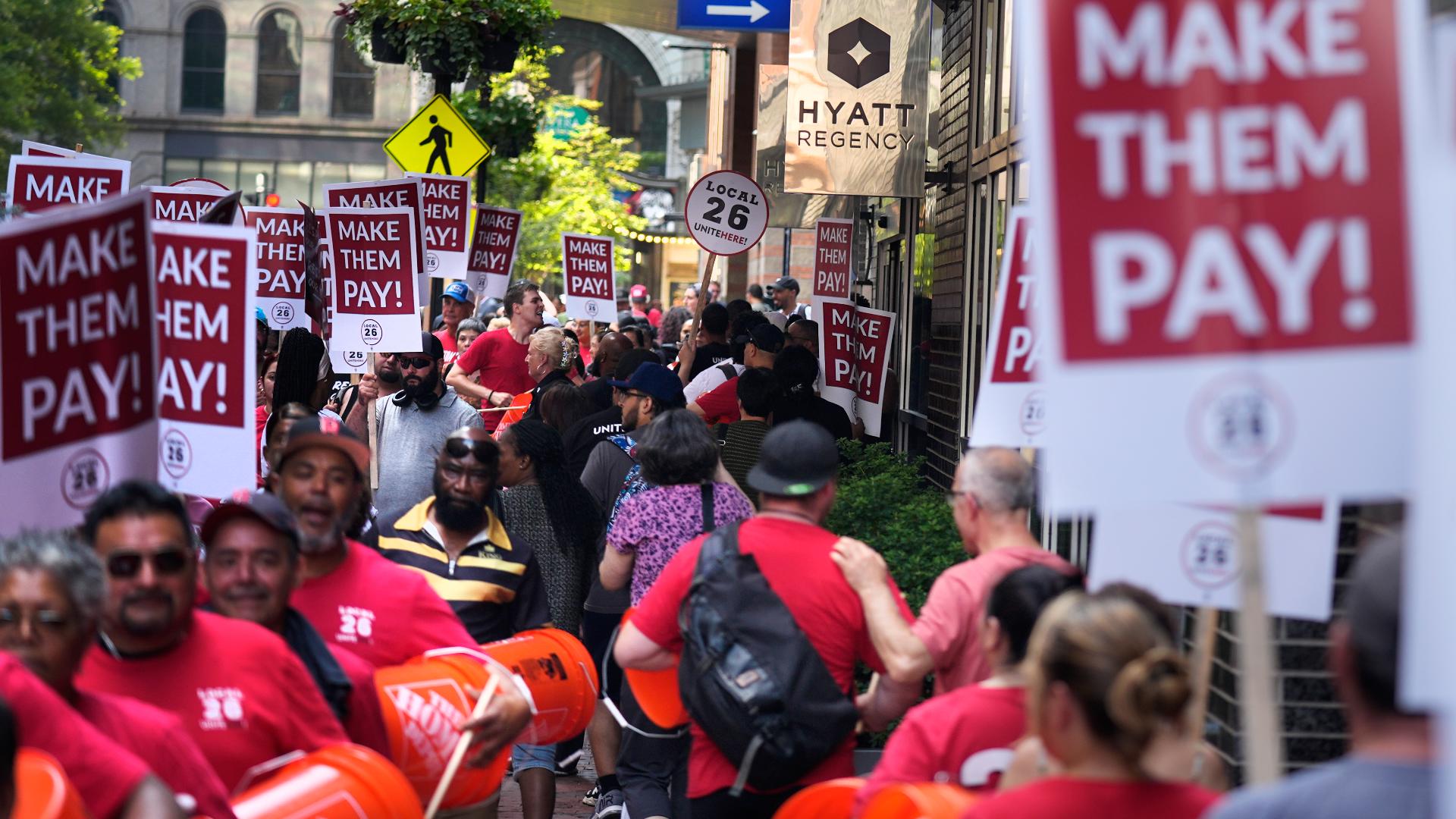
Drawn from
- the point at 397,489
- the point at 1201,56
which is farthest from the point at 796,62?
the point at 1201,56

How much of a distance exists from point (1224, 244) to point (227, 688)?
96.9 inches

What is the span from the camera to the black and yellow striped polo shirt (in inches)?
256

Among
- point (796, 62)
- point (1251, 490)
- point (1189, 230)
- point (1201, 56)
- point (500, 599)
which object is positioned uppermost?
point (796, 62)

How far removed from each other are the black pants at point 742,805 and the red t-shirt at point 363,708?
3.56ft

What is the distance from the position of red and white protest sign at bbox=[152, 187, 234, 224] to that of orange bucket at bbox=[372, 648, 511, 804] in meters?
7.95

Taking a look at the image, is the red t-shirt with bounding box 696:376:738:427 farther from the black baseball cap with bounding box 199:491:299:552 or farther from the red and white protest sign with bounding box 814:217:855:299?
the black baseball cap with bounding box 199:491:299:552

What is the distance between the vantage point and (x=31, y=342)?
4.84 metres

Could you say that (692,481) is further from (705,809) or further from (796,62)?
(796,62)

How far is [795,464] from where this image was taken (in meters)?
5.57

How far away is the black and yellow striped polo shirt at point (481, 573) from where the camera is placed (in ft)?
21.3

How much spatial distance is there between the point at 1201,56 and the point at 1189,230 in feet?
0.97

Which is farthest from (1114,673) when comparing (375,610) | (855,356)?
(855,356)

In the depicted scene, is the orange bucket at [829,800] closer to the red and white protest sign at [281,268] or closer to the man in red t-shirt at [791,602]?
the man in red t-shirt at [791,602]

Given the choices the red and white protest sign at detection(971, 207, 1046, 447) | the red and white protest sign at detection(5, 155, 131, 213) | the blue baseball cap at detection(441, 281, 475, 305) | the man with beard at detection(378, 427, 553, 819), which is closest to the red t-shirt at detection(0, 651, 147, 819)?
the man with beard at detection(378, 427, 553, 819)
